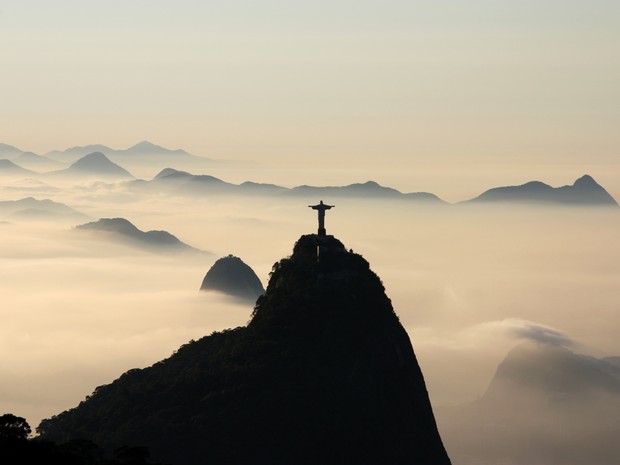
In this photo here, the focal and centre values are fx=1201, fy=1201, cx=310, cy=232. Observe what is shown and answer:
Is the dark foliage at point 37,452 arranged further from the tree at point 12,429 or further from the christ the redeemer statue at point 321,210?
the christ the redeemer statue at point 321,210

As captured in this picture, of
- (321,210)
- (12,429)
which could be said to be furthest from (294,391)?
(12,429)

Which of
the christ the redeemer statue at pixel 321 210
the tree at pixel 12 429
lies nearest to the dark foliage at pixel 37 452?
the tree at pixel 12 429

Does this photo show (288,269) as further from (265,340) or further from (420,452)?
(420,452)

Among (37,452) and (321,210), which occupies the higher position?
(321,210)

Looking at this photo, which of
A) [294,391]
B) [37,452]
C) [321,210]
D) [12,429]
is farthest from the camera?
[321,210]

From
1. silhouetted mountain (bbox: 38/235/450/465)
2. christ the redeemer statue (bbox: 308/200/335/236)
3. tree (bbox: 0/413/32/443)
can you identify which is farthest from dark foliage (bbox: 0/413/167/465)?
christ the redeemer statue (bbox: 308/200/335/236)

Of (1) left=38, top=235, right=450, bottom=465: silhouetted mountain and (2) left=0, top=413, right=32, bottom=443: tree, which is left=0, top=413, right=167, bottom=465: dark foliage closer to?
(2) left=0, top=413, right=32, bottom=443: tree

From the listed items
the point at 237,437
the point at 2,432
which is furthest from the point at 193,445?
the point at 2,432

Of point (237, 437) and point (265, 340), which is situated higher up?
point (265, 340)

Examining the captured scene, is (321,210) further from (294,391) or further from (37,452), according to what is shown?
(37,452)
